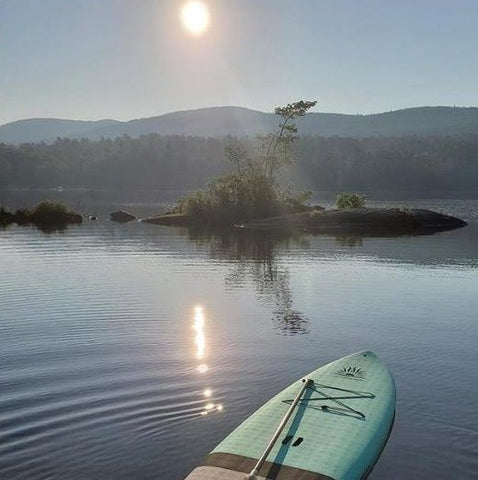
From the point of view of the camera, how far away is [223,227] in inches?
3214

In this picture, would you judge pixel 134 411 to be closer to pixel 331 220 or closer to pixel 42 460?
pixel 42 460

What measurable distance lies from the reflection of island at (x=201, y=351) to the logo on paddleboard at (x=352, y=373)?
3.43 meters

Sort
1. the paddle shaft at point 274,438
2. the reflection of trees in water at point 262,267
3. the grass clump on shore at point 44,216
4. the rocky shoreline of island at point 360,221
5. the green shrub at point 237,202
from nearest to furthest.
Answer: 1. the paddle shaft at point 274,438
2. the reflection of trees in water at point 262,267
3. the rocky shoreline of island at point 360,221
4. the green shrub at point 237,202
5. the grass clump on shore at point 44,216

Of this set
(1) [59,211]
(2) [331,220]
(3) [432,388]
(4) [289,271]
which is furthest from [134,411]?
(1) [59,211]

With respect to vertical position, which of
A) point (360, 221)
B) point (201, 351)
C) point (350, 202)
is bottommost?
point (201, 351)

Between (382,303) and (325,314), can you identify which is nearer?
(325,314)

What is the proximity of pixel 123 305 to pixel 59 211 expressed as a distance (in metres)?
64.9

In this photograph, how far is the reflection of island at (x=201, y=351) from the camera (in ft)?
52.2

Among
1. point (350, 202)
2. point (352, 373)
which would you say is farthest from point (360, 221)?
point (352, 373)

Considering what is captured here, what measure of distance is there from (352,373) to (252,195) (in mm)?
72112

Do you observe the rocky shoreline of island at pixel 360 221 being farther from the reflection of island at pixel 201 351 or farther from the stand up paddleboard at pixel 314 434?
the stand up paddleboard at pixel 314 434

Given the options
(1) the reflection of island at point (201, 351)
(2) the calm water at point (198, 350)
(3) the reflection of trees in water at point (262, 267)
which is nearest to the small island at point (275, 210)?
(3) the reflection of trees in water at point (262, 267)

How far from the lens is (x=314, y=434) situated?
12.2 metres

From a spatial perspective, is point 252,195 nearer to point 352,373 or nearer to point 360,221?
point 360,221
